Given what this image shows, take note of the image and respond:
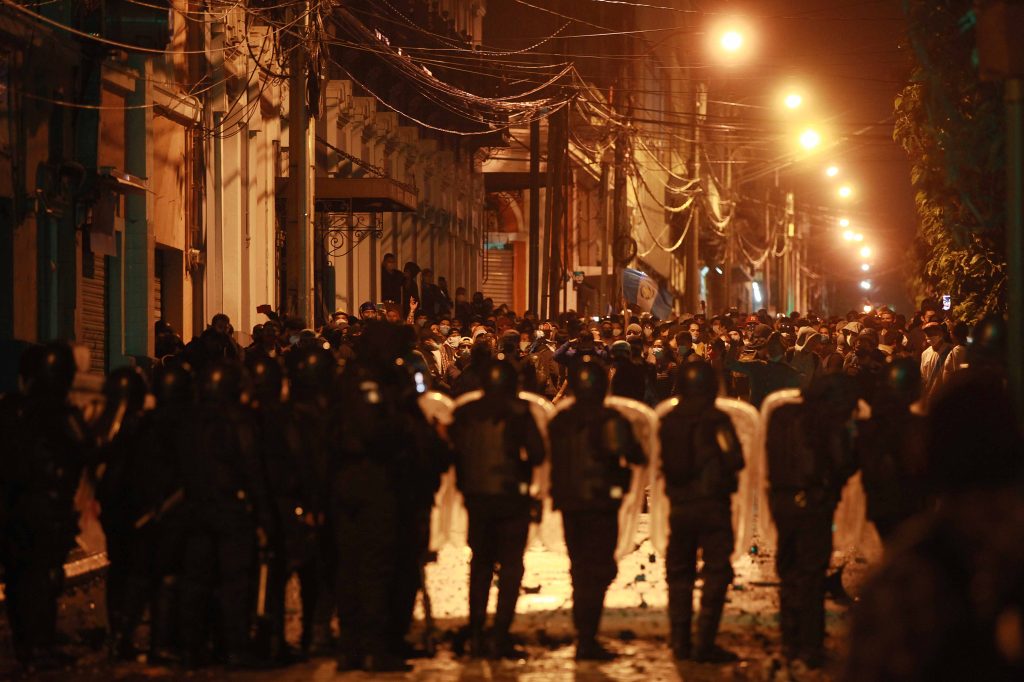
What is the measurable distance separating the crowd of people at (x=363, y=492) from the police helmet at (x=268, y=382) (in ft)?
0.04

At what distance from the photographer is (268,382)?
10258 mm

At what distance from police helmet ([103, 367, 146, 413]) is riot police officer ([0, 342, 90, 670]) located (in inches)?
16.2

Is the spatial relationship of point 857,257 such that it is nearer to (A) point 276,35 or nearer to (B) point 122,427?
(A) point 276,35

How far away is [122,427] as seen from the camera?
10.1 meters

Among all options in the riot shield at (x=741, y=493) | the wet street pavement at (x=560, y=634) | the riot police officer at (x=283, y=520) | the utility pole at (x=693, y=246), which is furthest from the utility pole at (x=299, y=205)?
the utility pole at (x=693, y=246)

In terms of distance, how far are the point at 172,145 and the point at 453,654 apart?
17691mm

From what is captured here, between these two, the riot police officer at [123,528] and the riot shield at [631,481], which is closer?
the riot police officer at [123,528]

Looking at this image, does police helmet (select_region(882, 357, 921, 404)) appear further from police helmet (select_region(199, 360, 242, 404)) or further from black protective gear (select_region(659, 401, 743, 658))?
police helmet (select_region(199, 360, 242, 404))

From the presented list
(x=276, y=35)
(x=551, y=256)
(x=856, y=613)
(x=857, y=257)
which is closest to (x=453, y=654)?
(x=856, y=613)

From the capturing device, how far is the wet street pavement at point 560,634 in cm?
920

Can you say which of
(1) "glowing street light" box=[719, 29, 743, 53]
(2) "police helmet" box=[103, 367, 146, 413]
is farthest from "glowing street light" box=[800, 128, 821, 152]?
(2) "police helmet" box=[103, 367, 146, 413]

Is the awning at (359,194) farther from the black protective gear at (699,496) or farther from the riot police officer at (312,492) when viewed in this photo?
the black protective gear at (699,496)

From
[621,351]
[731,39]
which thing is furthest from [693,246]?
[621,351]

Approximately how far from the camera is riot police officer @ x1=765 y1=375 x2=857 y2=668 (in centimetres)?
994
